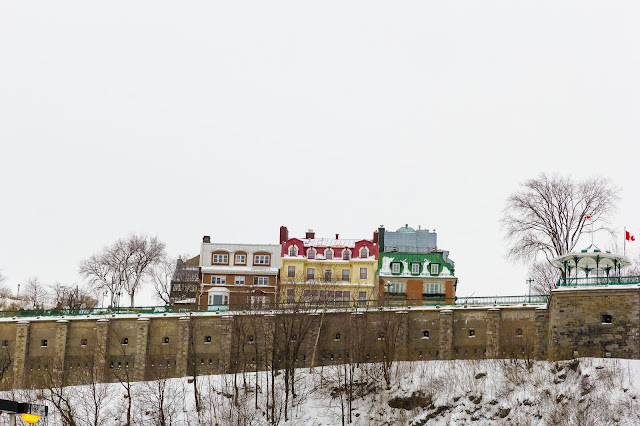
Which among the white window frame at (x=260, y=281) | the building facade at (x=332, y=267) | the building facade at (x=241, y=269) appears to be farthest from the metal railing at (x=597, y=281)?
the white window frame at (x=260, y=281)

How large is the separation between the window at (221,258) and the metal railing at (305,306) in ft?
41.6

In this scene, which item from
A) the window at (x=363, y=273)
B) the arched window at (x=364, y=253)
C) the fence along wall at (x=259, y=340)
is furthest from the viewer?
the arched window at (x=364, y=253)

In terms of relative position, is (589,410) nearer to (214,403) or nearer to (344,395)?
(344,395)

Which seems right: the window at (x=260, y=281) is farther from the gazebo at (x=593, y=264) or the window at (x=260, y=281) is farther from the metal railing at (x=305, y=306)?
the gazebo at (x=593, y=264)

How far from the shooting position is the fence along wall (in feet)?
213

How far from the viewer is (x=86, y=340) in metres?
73.2

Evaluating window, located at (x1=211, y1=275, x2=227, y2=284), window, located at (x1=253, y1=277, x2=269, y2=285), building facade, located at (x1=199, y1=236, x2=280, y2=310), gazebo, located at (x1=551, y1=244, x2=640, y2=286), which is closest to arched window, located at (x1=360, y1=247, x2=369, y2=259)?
building facade, located at (x1=199, y1=236, x2=280, y2=310)

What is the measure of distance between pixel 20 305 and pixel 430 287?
61512 mm

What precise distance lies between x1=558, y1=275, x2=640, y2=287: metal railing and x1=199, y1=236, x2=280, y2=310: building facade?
103 feet

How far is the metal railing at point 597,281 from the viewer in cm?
5984

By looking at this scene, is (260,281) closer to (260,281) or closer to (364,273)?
(260,281)

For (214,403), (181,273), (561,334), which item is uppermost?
(181,273)

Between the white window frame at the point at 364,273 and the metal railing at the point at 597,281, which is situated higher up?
the white window frame at the point at 364,273

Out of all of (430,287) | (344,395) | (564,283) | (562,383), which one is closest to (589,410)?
(562,383)
